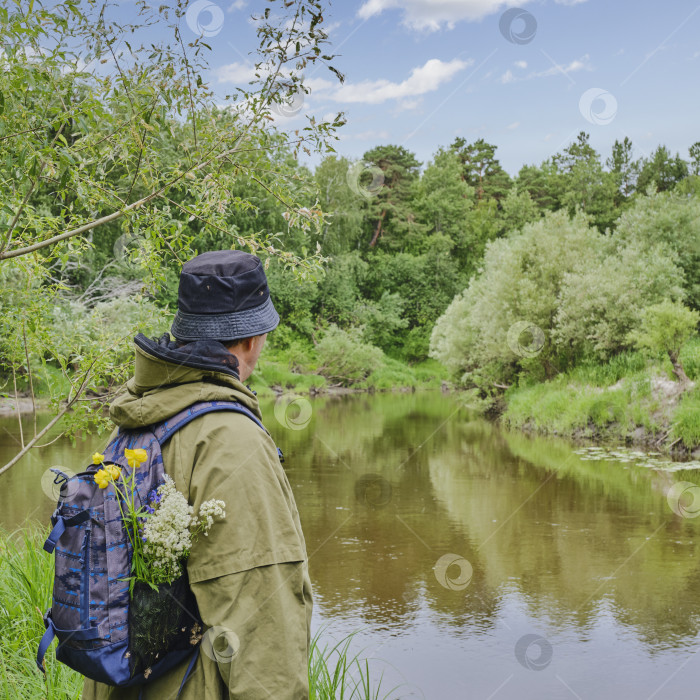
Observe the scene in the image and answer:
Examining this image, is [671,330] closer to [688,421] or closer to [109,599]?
[688,421]

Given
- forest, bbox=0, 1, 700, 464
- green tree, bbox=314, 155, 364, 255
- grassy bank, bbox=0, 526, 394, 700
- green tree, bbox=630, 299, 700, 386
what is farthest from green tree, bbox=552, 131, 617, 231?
grassy bank, bbox=0, 526, 394, 700

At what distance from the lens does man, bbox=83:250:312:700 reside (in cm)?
149

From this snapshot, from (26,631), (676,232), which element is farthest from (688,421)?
(26,631)

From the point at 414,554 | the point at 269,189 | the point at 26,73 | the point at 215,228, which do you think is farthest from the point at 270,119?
the point at 414,554

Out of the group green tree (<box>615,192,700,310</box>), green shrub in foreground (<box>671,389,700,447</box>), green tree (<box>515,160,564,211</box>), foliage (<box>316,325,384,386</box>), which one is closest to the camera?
green shrub in foreground (<box>671,389,700,447</box>)

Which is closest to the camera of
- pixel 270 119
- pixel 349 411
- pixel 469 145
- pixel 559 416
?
pixel 270 119

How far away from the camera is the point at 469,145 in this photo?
163 feet

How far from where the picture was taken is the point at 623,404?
14.9m

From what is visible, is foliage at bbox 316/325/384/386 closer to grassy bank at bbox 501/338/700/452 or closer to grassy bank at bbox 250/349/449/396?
grassy bank at bbox 250/349/449/396

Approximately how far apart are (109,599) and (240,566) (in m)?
0.29

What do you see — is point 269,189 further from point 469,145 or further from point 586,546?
point 469,145

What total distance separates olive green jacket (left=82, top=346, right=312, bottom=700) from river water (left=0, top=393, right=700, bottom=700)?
3.59 meters

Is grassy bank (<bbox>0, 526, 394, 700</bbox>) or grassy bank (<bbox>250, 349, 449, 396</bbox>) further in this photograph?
grassy bank (<bbox>250, 349, 449, 396</bbox>)

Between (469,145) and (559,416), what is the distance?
121 feet
